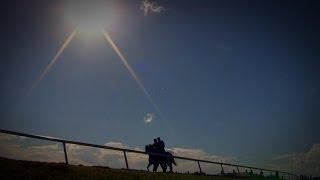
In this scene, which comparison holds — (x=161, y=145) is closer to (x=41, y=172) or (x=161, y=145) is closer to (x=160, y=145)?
(x=160, y=145)

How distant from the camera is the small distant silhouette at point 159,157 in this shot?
26628 mm

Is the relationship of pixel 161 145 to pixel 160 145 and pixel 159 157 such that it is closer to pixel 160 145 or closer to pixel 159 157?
pixel 160 145

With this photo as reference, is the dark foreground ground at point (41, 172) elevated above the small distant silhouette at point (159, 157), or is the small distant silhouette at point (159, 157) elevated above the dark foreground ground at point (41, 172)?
the small distant silhouette at point (159, 157)

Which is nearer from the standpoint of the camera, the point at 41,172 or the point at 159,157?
the point at 41,172

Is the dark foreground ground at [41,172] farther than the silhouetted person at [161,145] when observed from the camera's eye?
No

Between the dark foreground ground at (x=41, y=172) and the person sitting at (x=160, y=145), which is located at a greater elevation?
the person sitting at (x=160, y=145)

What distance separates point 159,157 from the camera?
2673 cm

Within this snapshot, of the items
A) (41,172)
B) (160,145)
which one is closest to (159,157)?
(160,145)

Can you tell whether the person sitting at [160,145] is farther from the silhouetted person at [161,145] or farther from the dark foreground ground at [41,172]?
the dark foreground ground at [41,172]

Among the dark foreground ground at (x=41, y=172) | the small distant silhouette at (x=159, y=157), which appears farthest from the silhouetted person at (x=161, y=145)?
the dark foreground ground at (x=41, y=172)

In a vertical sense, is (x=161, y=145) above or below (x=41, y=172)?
above

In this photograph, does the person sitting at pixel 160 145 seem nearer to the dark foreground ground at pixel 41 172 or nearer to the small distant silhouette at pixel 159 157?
the small distant silhouette at pixel 159 157

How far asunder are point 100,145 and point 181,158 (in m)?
9.61


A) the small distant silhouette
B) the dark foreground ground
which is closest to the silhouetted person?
the small distant silhouette
